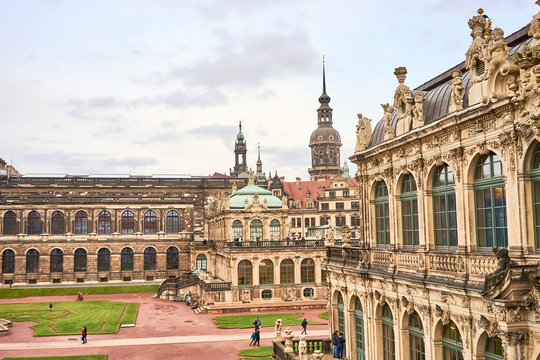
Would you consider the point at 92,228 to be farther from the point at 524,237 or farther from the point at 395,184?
the point at 524,237

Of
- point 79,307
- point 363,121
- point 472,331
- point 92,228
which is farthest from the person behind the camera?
point 92,228

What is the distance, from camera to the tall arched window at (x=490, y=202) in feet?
59.3

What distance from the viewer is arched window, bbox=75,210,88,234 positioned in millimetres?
84250

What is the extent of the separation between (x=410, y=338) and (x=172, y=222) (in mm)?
67144

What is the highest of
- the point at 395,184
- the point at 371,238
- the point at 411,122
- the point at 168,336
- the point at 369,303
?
the point at 411,122

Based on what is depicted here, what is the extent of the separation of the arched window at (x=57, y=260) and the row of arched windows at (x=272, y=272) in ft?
112

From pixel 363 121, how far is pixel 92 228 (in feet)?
209

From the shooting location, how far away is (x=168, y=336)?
46.7 m

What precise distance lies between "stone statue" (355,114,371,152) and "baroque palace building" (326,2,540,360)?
0.06 m

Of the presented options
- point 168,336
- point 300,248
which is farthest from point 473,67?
point 300,248

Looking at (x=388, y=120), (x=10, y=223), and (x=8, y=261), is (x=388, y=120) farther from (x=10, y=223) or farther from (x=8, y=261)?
(x=8, y=261)

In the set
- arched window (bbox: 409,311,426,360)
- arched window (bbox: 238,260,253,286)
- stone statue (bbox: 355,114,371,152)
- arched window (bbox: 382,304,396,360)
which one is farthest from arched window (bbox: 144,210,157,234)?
arched window (bbox: 409,311,426,360)

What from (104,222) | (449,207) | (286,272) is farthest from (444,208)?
(104,222)

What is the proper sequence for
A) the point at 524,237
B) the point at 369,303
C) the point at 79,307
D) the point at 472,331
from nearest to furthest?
the point at 524,237
the point at 472,331
the point at 369,303
the point at 79,307
